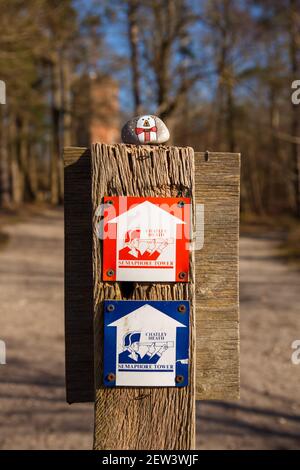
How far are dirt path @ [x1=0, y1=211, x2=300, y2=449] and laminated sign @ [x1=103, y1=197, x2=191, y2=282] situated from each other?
2785 mm

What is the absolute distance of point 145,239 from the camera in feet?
4.17

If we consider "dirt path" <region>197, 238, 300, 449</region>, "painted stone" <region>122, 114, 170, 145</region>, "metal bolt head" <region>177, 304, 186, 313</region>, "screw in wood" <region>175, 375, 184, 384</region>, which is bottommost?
"dirt path" <region>197, 238, 300, 449</region>

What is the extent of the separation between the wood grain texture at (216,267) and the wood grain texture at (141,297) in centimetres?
12

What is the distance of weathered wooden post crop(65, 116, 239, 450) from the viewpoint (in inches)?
51.6

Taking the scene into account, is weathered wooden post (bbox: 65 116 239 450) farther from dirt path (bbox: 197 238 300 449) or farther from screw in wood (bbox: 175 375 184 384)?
dirt path (bbox: 197 238 300 449)

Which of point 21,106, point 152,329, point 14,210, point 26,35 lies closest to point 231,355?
point 152,329

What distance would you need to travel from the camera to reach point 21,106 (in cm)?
2020

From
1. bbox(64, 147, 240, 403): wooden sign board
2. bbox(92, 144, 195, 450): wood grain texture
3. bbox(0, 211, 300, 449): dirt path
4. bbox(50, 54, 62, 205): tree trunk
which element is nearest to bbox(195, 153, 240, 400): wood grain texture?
bbox(64, 147, 240, 403): wooden sign board

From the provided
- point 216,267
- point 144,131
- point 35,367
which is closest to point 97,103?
point 35,367

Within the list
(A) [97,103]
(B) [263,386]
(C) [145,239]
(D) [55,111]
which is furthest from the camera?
(D) [55,111]

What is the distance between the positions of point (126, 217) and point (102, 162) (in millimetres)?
155

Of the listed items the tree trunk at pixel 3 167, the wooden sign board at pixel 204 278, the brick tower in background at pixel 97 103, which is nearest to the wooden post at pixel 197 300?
the wooden sign board at pixel 204 278

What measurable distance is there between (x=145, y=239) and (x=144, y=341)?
25cm

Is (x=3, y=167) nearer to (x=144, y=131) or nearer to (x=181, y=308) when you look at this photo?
(x=144, y=131)
